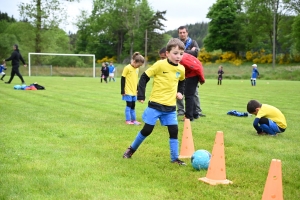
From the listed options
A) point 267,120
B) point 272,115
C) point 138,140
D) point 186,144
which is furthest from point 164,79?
point 272,115

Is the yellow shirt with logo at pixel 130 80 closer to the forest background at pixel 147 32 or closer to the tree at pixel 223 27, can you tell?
the forest background at pixel 147 32

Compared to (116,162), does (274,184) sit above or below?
above

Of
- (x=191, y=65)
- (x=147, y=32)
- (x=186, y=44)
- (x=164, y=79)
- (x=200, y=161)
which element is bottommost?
(x=200, y=161)

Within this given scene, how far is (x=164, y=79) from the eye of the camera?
5.86 meters

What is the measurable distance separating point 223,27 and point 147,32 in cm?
1511

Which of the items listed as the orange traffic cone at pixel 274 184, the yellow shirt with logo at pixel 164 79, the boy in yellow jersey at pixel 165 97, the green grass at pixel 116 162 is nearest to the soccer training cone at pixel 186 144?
the green grass at pixel 116 162

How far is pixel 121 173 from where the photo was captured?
5.19 metres

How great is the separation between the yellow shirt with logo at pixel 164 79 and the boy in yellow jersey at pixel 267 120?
3082 millimetres

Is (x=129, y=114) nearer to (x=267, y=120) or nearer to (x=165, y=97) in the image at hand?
(x=267, y=120)

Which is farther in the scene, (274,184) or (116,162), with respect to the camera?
(116,162)

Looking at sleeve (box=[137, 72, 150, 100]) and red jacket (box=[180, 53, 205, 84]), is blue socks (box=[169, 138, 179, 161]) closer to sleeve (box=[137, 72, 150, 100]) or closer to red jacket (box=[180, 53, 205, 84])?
sleeve (box=[137, 72, 150, 100])

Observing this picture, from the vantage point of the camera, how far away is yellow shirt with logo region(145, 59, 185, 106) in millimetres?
5840

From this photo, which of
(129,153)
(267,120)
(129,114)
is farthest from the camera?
(129,114)

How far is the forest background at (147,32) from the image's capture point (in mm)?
55281
